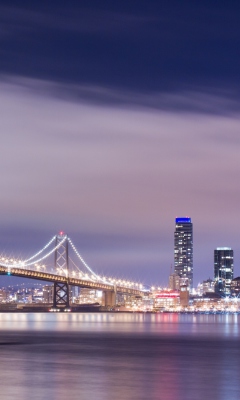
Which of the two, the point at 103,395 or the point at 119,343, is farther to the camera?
the point at 119,343

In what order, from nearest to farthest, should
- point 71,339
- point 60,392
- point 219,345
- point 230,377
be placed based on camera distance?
point 60,392, point 230,377, point 219,345, point 71,339

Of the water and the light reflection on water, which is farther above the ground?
the water

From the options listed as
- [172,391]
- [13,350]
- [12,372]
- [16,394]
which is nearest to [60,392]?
[16,394]

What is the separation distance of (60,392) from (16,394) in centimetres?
171

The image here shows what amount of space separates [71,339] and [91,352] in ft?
51.6

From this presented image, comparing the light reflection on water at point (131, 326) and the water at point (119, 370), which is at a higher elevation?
the water at point (119, 370)

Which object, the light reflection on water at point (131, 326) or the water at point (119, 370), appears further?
the light reflection on water at point (131, 326)

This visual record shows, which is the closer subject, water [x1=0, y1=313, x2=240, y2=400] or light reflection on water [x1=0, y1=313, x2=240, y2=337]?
water [x1=0, y1=313, x2=240, y2=400]

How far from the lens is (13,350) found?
181 ft

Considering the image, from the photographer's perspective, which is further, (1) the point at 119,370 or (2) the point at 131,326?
(2) the point at 131,326

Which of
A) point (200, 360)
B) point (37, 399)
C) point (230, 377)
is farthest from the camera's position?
point (200, 360)

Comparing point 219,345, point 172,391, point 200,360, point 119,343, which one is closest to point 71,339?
point 119,343

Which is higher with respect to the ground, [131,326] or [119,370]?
[119,370]

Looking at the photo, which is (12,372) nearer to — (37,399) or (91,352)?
(37,399)
